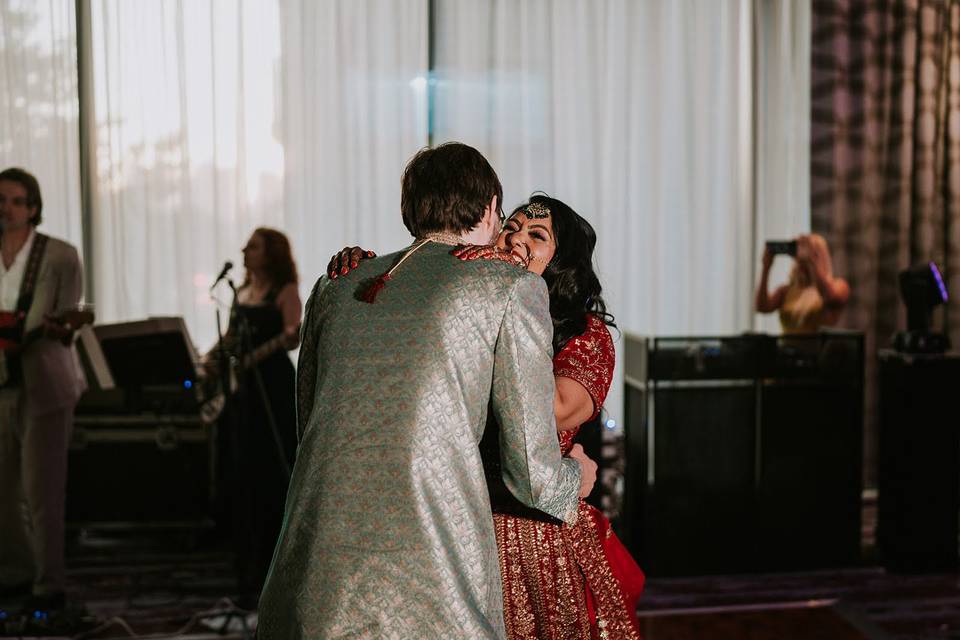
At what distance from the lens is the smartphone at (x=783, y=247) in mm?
4668

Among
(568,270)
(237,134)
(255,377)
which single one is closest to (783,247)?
(255,377)

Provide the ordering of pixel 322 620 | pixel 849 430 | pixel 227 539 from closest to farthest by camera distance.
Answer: pixel 322 620 < pixel 849 430 < pixel 227 539

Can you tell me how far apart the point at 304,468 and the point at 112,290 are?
13.0ft

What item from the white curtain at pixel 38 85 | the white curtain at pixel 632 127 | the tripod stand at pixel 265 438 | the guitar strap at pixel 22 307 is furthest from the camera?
the white curtain at pixel 632 127

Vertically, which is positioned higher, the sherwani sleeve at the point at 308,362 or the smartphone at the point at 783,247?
the smartphone at the point at 783,247

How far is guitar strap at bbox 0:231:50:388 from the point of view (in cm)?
375

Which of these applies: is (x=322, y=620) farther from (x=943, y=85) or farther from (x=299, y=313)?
(x=943, y=85)

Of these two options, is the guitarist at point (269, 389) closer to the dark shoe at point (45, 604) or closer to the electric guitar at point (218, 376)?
the electric guitar at point (218, 376)

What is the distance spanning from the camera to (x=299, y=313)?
14.8ft

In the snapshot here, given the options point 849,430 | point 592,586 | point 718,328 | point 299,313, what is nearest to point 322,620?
point 592,586

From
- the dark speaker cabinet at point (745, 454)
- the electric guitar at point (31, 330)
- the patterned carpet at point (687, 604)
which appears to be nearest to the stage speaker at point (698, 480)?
the dark speaker cabinet at point (745, 454)

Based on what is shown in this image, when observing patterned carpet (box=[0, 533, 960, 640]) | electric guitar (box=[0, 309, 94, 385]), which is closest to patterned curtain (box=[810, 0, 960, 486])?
patterned carpet (box=[0, 533, 960, 640])

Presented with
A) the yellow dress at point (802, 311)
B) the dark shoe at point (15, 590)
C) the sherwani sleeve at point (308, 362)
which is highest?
the sherwani sleeve at point (308, 362)

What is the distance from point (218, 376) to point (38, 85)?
1.69m
